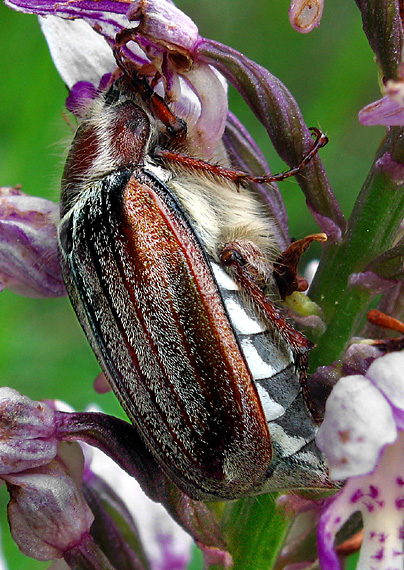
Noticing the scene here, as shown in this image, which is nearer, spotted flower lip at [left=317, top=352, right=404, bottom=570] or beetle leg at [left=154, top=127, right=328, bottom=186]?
spotted flower lip at [left=317, top=352, right=404, bottom=570]

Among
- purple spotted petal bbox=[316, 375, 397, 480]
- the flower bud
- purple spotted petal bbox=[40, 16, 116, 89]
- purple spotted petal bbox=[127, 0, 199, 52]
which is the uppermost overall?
purple spotted petal bbox=[127, 0, 199, 52]

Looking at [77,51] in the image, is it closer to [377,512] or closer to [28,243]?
[28,243]

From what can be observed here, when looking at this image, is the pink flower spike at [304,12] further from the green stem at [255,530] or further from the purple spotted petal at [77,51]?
the green stem at [255,530]

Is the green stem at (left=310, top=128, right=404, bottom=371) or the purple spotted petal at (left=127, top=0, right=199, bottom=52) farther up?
the purple spotted petal at (left=127, top=0, right=199, bottom=52)

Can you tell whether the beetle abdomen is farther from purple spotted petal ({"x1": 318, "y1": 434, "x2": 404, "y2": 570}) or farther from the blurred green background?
the blurred green background

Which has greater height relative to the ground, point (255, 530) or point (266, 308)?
point (266, 308)

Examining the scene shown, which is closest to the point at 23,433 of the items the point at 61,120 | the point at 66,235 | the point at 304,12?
the point at 66,235

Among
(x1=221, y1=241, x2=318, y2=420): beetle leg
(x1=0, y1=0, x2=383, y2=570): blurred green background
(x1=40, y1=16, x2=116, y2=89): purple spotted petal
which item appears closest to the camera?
(x1=221, y1=241, x2=318, y2=420): beetle leg

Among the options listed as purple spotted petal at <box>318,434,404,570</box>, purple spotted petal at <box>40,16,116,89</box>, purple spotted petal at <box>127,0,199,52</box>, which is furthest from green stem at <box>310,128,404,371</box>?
purple spotted petal at <box>40,16,116,89</box>

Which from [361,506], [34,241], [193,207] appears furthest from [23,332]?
[361,506]
